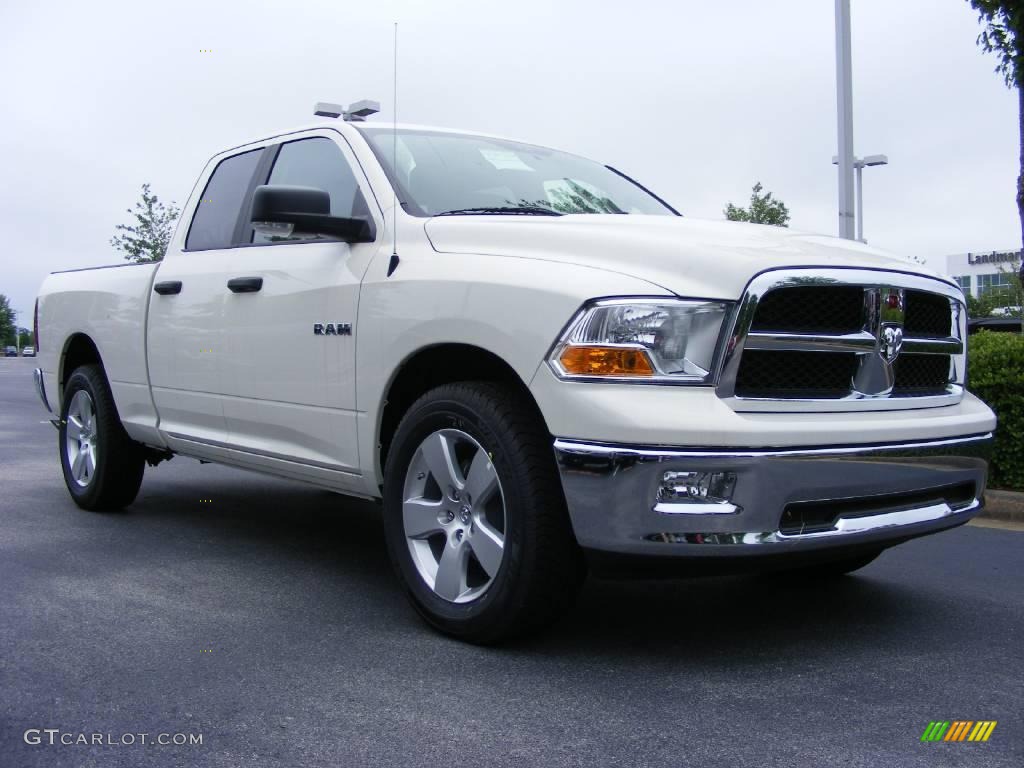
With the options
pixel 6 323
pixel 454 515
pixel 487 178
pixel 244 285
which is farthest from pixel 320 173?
pixel 6 323

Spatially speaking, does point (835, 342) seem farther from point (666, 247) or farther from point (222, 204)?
point (222, 204)

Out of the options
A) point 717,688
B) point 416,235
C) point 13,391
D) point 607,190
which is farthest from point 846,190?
point 13,391

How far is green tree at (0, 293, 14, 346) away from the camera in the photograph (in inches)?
5969

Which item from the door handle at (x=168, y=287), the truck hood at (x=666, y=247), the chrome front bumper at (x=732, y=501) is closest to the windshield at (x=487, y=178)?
the truck hood at (x=666, y=247)

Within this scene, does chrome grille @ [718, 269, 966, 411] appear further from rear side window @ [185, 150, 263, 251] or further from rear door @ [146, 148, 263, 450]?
rear side window @ [185, 150, 263, 251]

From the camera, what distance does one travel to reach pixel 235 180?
18.2 feet

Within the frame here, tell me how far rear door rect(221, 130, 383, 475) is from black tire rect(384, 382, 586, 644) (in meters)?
0.67

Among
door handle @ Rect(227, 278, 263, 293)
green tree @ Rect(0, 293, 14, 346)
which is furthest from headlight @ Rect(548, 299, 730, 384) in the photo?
green tree @ Rect(0, 293, 14, 346)

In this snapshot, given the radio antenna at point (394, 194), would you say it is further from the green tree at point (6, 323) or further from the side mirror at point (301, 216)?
the green tree at point (6, 323)

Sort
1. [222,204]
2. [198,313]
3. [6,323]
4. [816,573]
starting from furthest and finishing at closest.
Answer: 1. [6,323]
2. [222,204]
3. [198,313]
4. [816,573]

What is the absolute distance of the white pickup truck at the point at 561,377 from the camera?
3.18 meters

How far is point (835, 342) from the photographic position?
341cm

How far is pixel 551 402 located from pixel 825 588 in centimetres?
195

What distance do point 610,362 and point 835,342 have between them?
0.74 metres
